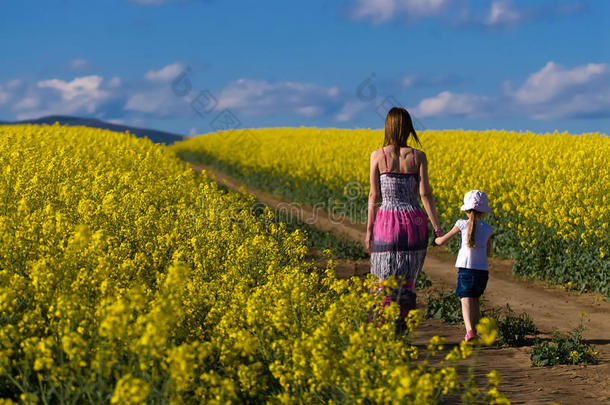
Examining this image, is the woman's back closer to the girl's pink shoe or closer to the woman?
the woman

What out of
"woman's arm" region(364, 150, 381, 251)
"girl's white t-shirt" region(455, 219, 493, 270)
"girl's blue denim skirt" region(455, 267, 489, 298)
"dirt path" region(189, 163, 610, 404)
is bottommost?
"dirt path" region(189, 163, 610, 404)

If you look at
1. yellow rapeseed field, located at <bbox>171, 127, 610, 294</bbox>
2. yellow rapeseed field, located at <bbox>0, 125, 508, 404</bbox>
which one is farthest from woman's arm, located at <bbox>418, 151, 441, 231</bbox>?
yellow rapeseed field, located at <bbox>0, 125, 508, 404</bbox>

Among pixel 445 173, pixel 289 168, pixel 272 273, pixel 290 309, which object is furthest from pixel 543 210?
pixel 289 168

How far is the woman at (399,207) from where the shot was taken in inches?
235

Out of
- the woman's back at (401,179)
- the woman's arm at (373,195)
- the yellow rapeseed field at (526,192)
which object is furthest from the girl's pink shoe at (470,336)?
the yellow rapeseed field at (526,192)

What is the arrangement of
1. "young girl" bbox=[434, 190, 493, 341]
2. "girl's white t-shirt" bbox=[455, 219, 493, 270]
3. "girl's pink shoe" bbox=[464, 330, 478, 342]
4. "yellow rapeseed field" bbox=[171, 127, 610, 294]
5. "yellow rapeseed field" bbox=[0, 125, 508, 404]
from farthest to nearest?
1. "yellow rapeseed field" bbox=[171, 127, 610, 294]
2. "girl's pink shoe" bbox=[464, 330, 478, 342]
3. "girl's white t-shirt" bbox=[455, 219, 493, 270]
4. "young girl" bbox=[434, 190, 493, 341]
5. "yellow rapeseed field" bbox=[0, 125, 508, 404]

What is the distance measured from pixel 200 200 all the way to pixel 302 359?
6.58 m

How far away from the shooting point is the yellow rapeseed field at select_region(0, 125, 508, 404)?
12.3 feet

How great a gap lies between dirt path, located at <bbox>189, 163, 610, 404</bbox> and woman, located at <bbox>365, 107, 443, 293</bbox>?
1.43 m

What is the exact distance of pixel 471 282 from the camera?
6.81 meters

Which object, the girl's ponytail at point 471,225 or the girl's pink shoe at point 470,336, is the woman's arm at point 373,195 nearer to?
the girl's ponytail at point 471,225

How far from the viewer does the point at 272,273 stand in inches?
255

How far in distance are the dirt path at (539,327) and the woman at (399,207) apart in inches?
56.4

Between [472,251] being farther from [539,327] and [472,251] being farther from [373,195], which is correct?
[539,327]
